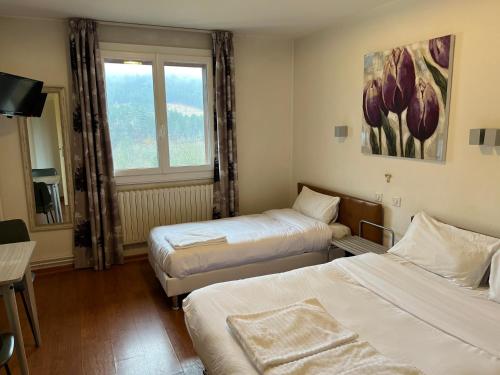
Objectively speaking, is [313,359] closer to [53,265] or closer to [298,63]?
[53,265]

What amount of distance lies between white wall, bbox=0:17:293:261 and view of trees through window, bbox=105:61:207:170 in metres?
0.33

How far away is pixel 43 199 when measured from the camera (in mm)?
3770

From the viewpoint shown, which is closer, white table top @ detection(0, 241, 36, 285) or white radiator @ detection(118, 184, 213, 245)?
white table top @ detection(0, 241, 36, 285)

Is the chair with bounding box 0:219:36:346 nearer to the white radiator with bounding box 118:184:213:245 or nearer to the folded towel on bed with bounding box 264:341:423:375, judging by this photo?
the white radiator with bounding box 118:184:213:245

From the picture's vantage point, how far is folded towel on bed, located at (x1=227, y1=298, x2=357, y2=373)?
1.56m

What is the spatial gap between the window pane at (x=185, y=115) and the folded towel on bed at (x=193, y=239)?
1.20 meters

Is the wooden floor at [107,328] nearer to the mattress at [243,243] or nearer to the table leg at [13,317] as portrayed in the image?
the table leg at [13,317]

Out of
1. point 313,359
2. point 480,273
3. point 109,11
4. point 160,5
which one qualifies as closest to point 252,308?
point 313,359

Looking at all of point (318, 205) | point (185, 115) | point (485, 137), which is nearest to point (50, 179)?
point (185, 115)

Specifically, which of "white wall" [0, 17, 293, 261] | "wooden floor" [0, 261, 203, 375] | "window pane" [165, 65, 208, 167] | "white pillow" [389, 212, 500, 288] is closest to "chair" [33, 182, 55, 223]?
"white wall" [0, 17, 293, 261]

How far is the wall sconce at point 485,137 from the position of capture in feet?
7.54

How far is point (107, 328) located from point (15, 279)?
1060 millimetres

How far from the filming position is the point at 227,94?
4219mm

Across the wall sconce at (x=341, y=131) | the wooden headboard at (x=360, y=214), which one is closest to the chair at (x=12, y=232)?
the wooden headboard at (x=360, y=214)
